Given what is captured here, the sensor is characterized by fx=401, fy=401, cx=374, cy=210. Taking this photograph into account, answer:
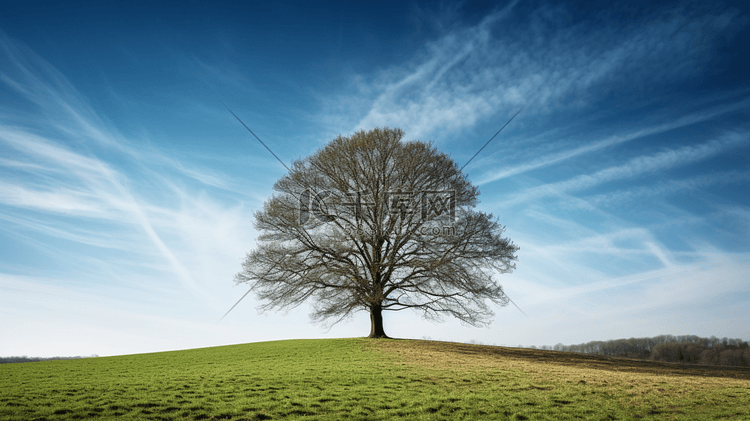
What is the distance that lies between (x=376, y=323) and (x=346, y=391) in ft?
37.2

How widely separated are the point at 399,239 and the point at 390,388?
34.5 feet

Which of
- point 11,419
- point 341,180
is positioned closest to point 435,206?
point 341,180

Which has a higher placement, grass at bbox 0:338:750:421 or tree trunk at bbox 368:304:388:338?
tree trunk at bbox 368:304:388:338

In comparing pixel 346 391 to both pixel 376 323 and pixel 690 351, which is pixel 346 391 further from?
pixel 690 351

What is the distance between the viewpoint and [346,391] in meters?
9.55

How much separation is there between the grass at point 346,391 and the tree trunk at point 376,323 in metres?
5.10

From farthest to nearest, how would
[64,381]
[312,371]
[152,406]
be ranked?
[312,371] → [64,381] → [152,406]

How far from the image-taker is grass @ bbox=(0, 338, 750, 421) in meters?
7.89

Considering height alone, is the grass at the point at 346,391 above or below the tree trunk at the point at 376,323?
below

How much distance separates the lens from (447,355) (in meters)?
16.6

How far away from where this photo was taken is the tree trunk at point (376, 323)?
20656 millimetres

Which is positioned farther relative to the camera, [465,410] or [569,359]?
[569,359]

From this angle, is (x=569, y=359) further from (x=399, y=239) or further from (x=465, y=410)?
(x=465, y=410)

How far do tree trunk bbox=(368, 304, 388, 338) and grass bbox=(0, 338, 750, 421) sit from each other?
5.10 meters
